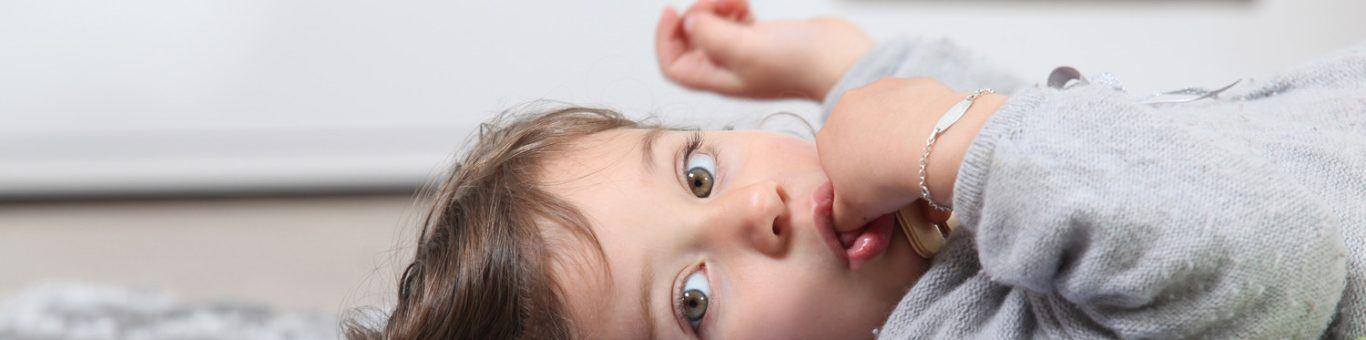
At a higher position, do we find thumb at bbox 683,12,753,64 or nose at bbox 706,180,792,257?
thumb at bbox 683,12,753,64

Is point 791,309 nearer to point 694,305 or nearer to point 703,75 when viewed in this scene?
point 694,305

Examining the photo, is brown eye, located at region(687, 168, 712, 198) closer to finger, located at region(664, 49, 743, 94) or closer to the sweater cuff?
→ the sweater cuff

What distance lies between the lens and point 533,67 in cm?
171

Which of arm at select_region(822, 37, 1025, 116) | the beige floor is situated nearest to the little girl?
arm at select_region(822, 37, 1025, 116)

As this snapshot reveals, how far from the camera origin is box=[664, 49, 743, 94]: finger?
1.22m

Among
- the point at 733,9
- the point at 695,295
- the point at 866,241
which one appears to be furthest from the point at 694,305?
the point at 733,9

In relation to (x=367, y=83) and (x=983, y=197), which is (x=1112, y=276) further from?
(x=367, y=83)

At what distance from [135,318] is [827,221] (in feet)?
2.45

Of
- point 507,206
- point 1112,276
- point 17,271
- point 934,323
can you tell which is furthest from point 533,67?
point 1112,276

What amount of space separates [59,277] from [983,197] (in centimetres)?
130

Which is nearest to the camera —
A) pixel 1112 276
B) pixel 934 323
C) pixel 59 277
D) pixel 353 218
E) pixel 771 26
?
pixel 1112 276

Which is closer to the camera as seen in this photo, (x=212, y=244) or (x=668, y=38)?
(x=668, y=38)

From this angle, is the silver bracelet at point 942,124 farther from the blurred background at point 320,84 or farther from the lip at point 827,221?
the blurred background at point 320,84

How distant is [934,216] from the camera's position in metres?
0.74
